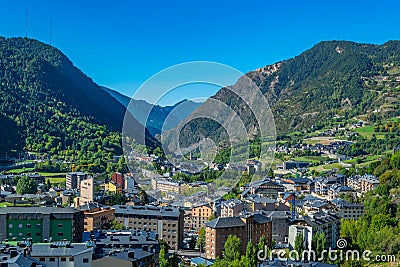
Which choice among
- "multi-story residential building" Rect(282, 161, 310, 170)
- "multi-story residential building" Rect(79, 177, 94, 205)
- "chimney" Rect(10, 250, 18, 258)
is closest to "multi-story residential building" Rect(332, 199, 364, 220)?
"multi-story residential building" Rect(79, 177, 94, 205)

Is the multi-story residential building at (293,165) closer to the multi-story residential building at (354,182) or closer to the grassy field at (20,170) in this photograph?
the multi-story residential building at (354,182)

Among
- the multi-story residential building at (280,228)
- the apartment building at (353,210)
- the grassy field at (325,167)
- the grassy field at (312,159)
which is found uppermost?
the grassy field at (312,159)

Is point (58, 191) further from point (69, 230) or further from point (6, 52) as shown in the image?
point (6, 52)

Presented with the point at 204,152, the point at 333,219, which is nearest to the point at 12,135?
the point at 204,152

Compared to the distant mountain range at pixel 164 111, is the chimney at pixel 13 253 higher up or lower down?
lower down

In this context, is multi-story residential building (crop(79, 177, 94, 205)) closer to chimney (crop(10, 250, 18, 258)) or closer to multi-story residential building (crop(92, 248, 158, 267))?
multi-story residential building (crop(92, 248, 158, 267))

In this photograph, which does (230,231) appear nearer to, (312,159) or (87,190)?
(87,190)

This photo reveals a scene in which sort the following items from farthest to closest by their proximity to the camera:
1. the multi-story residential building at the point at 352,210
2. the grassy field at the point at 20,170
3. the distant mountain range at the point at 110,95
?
the distant mountain range at the point at 110,95, the grassy field at the point at 20,170, the multi-story residential building at the point at 352,210

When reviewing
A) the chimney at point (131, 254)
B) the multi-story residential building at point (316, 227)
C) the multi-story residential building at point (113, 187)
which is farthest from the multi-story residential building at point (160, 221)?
the multi-story residential building at point (113, 187)
